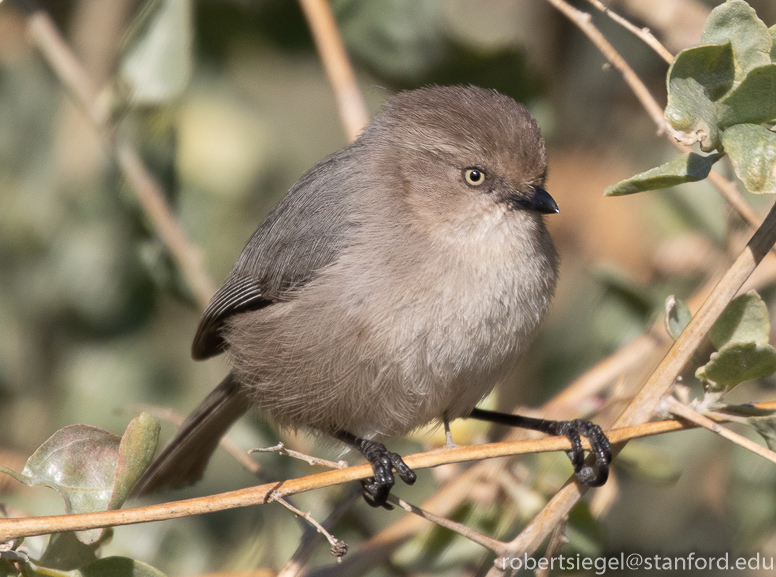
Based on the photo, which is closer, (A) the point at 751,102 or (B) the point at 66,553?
(A) the point at 751,102

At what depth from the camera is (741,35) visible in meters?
1.75

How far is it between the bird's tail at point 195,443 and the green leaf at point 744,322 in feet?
6.40

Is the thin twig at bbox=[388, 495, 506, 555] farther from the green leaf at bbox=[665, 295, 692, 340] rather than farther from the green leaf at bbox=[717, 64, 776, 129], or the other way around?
the green leaf at bbox=[717, 64, 776, 129]

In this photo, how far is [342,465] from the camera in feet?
6.48

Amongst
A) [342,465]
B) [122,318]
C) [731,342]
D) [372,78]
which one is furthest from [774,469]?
[122,318]

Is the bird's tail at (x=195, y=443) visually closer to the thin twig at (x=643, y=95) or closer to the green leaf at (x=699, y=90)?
the thin twig at (x=643, y=95)

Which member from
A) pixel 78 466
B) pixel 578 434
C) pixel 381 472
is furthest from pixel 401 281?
pixel 78 466

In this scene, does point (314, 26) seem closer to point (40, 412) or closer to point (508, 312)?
point (508, 312)

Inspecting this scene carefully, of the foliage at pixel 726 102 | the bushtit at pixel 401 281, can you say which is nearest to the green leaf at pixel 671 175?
the foliage at pixel 726 102

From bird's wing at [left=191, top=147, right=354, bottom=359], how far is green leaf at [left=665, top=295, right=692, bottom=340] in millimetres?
1195

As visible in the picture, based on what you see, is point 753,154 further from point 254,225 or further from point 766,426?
point 254,225

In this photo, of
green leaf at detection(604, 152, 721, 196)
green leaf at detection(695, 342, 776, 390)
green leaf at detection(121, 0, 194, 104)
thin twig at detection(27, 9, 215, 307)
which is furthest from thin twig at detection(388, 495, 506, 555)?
green leaf at detection(121, 0, 194, 104)

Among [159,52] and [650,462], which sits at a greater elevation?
[159,52]

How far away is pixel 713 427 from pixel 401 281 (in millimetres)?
1110
